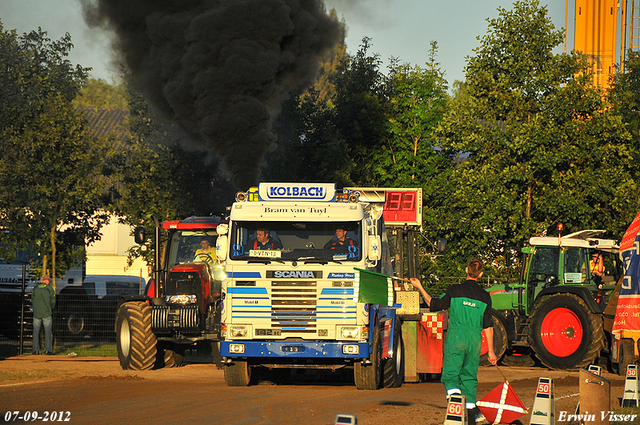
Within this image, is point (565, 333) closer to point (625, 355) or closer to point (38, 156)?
point (625, 355)

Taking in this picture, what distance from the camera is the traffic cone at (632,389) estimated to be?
10.2m

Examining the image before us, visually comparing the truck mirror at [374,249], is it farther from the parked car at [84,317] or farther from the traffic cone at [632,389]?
the parked car at [84,317]

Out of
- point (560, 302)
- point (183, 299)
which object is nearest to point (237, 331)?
point (183, 299)

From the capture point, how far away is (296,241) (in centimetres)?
1261

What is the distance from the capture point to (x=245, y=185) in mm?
20344

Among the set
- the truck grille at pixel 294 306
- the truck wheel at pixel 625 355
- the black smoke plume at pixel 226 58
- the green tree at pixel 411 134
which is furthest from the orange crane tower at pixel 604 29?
the truck grille at pixel 294 306

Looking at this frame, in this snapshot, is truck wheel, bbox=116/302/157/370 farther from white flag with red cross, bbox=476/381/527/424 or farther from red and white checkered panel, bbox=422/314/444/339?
white flag with red cross, bbox=476/381/527/424

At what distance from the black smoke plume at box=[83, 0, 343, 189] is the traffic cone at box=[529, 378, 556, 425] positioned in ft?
42.9

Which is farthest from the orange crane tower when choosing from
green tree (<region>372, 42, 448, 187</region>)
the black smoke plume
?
the black smoke plume

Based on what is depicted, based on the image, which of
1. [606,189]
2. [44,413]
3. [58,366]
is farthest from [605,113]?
[44,413]

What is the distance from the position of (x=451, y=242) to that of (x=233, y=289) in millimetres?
12555

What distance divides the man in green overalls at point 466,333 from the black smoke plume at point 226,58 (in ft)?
39.5

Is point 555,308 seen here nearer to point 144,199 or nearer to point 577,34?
point 144,199

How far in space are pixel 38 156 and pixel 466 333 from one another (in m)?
18.8
